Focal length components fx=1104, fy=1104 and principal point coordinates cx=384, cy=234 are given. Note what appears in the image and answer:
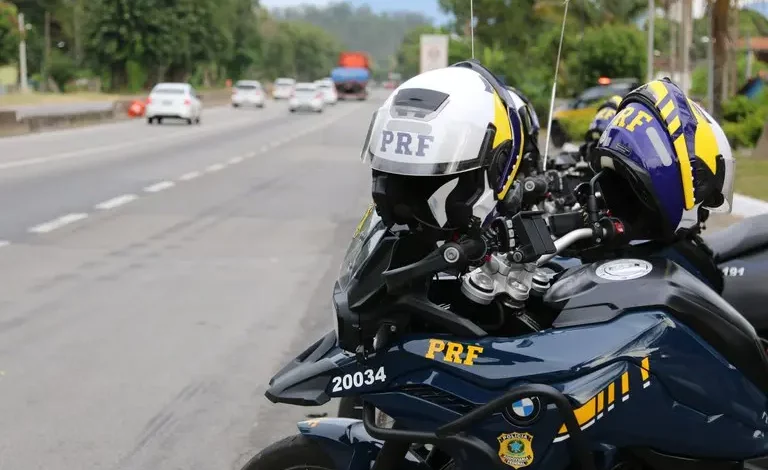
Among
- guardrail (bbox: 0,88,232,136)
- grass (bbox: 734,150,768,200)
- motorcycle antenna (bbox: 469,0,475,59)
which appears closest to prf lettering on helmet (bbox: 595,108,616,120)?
motorcycle antenna (bbox: 469,0,475,59)

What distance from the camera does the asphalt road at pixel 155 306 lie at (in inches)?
205

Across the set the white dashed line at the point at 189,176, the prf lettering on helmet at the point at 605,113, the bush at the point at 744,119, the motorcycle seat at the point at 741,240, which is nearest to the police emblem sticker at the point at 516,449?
the motorcycle seat at the point at 741,240

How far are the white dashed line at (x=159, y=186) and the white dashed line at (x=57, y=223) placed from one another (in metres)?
3.10

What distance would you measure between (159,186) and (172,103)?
23.0 m

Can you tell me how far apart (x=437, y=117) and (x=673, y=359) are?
87 cm

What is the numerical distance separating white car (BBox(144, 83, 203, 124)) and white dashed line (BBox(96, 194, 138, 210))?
24050 mm

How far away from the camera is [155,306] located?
26.3ft

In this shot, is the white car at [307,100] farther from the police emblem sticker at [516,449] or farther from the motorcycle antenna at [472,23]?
the police emblem sticker at [516,449]

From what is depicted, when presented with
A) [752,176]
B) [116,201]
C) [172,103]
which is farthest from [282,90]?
[116,201]

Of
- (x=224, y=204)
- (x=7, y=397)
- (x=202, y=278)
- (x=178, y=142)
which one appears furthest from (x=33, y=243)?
(x=178, y=142)

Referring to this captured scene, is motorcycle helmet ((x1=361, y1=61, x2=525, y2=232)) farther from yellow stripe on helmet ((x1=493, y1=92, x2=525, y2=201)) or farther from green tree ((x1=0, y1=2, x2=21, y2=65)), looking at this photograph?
green tree ((x1=0, y1=2, x2=21, y2=65))

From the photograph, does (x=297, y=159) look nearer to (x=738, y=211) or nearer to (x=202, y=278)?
(x=738, y=211)

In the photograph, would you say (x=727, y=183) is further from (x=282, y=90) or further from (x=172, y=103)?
(x=282, y=90)

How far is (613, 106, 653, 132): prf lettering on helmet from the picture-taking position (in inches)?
128
